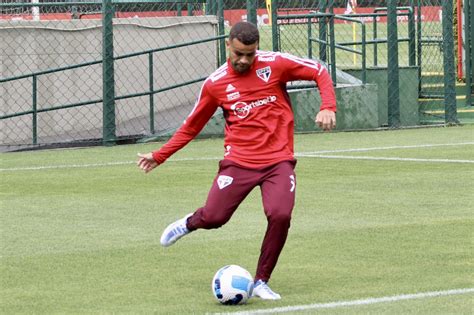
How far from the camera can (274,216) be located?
744cm

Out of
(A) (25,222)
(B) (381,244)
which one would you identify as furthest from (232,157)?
(A) (25,222)

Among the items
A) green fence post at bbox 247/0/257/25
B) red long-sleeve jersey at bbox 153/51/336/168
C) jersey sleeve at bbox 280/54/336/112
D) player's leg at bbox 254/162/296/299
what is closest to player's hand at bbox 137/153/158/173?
red long-sleeve jersey at bbox 153/51/336/168

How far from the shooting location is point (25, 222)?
35.6ft

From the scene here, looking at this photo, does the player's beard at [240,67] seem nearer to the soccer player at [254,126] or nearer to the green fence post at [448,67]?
the soccer player at [254,126]

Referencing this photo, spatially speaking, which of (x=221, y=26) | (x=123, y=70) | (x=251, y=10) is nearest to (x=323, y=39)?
(x=221, y=26)

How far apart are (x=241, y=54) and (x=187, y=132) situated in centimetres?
75

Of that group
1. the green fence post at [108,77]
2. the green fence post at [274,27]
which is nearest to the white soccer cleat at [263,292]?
the green fence post at [108,77]

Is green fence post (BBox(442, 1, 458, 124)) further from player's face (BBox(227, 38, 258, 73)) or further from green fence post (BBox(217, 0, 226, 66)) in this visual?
player's face (BBox(227, 38, 258, 73))

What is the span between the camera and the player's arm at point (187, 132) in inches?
315

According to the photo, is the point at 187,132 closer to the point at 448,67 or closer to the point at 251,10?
the point at 251,10

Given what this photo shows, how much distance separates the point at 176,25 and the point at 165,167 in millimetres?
6412

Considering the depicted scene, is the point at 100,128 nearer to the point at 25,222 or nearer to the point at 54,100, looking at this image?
the point at 54,100

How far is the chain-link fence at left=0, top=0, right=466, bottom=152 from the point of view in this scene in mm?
19047

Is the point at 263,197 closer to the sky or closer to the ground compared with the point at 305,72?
closer to the ground
